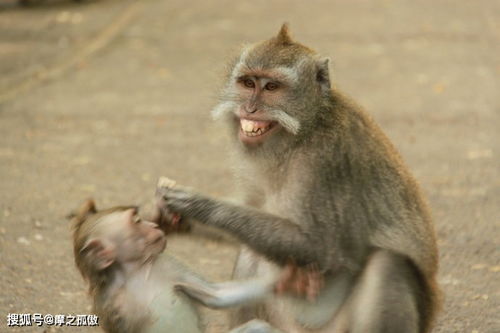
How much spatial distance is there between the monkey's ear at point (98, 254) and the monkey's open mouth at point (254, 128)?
932 mm

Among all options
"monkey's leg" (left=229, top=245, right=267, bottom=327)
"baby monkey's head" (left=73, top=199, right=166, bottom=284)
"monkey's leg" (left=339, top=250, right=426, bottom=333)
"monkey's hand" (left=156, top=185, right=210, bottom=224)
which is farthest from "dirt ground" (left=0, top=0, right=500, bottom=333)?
"monkey's leg" (left=339, top=250, right=426, bottom=333)

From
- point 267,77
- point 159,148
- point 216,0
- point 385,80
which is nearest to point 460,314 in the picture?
point 267,77

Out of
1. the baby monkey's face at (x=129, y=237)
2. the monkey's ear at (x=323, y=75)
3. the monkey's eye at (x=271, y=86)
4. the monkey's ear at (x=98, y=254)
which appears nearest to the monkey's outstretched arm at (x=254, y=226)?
the baby monkey's face at (x=129, y=237)

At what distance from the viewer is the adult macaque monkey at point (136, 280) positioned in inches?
189

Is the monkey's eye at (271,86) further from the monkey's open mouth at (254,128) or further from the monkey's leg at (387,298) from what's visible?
the monkey's leg at (387,298)

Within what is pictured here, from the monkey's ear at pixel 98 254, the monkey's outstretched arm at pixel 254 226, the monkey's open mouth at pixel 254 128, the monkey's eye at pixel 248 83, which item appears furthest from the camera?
the monkey's eye at pixel 248 83

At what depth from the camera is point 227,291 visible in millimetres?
5098

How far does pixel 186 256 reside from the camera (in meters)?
7.12

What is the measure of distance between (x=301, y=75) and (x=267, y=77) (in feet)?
0.60

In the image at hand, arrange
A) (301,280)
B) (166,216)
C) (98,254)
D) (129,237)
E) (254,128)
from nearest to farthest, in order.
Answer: (98,254)
(129,237)
(301,280)
(254,128)
(166,216)

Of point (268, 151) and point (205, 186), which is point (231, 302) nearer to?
point (268, 151)

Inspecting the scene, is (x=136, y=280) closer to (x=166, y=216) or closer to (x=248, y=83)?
(x=166, y=216)

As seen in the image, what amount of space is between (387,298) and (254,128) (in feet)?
3.64

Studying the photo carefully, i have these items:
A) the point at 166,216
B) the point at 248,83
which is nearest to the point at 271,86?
the point at 248,83
